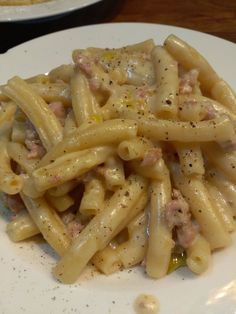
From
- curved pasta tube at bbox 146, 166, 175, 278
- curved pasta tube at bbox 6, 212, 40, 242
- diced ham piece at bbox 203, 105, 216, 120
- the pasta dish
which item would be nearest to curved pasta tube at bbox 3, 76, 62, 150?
the pasta dish

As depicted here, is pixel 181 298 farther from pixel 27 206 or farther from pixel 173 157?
pixel 27 206

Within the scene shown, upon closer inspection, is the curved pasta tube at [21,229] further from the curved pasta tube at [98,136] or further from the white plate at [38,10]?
the white plate at [38,10]

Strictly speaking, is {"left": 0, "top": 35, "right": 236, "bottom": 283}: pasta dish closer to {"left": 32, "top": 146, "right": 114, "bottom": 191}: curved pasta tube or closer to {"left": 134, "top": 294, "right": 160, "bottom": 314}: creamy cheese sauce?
{"left": 32, "top": 146, "right": 114, "bottom": 191}: curved pasta tube

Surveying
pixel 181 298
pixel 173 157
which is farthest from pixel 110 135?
pixel 181 298

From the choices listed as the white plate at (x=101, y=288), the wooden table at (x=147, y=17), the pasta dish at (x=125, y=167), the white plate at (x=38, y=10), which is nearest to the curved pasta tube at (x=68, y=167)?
the pasta dish at (x=125, y=167)

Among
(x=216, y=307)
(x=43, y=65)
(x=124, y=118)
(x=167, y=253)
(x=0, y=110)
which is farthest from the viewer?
(x=43, y=65)

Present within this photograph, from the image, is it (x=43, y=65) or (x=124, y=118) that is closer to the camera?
(x=124, y=118)

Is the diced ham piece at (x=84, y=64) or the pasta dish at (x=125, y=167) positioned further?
the diced ham piece at (x=84, y=64)

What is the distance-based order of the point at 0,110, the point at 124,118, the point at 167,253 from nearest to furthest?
the point at 167,253 → the point at 124,118 → the point at 0,110
